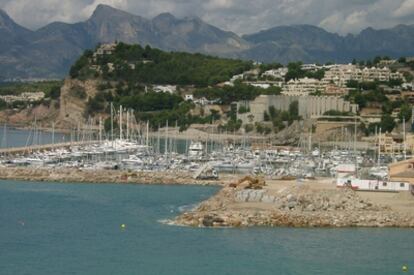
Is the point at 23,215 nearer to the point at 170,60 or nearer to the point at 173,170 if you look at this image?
the point at 173,170

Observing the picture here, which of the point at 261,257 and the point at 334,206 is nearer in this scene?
the point at 261,257

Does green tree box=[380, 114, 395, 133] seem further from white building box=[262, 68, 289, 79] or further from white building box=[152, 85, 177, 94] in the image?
white building box=[262, 68, 289, 79]

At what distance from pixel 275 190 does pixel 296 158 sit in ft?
64.0

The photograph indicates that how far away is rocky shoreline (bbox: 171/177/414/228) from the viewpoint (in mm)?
30766

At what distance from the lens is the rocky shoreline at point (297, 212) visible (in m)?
30.8

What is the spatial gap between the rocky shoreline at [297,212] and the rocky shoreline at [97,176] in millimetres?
11564

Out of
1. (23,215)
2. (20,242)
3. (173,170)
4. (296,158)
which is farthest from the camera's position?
(296,158)

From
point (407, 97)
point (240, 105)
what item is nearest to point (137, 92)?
point (240, 105)

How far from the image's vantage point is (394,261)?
26578mm

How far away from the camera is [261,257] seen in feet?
88.1

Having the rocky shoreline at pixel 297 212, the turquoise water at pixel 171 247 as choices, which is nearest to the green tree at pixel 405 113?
the rocky shoreline at pixel 297 212

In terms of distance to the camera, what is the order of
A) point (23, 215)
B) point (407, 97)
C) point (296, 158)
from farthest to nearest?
point (407, 97), point (296, 158), point (23, 215)

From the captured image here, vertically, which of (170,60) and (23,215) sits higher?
(170,60)

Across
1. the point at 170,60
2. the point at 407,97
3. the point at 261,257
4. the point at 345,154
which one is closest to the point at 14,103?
the point at 170,60
